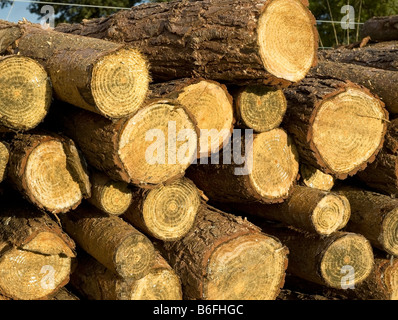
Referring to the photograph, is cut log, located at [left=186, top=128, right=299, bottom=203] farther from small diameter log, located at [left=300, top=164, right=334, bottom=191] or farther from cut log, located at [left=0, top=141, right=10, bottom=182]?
cut log, located at [left=0, top=141, right=10, bottom=182]

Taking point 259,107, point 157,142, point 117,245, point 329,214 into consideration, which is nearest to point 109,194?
point 117,245

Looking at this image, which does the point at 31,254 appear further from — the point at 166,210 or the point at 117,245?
the point at 166,210

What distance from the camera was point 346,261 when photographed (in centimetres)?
300

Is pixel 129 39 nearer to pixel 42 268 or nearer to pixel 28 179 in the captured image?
pixel 28 179

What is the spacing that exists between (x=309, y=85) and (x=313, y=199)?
0.67 m

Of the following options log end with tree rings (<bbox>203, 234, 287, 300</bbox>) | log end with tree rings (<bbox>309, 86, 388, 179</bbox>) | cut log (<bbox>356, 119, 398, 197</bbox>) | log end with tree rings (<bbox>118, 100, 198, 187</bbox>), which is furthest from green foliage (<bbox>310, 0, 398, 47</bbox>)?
log end with tree rings (<bbox>118, 100, 198, 187</bbox>)

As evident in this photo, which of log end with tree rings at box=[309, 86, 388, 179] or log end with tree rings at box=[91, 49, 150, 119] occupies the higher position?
log end with tree rings at box=[91, 49, 150, 119]

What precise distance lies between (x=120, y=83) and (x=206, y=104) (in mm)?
608

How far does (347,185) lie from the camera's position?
11.6 ft

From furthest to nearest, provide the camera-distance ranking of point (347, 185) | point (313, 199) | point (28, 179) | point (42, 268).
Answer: point (347, 185) < point (313, 199) < point (42, 268) < point (28, 179)

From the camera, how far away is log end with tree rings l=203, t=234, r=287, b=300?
2.65m

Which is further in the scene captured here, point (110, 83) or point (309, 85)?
point (309, 85)

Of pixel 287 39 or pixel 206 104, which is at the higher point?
pixel 287 39
